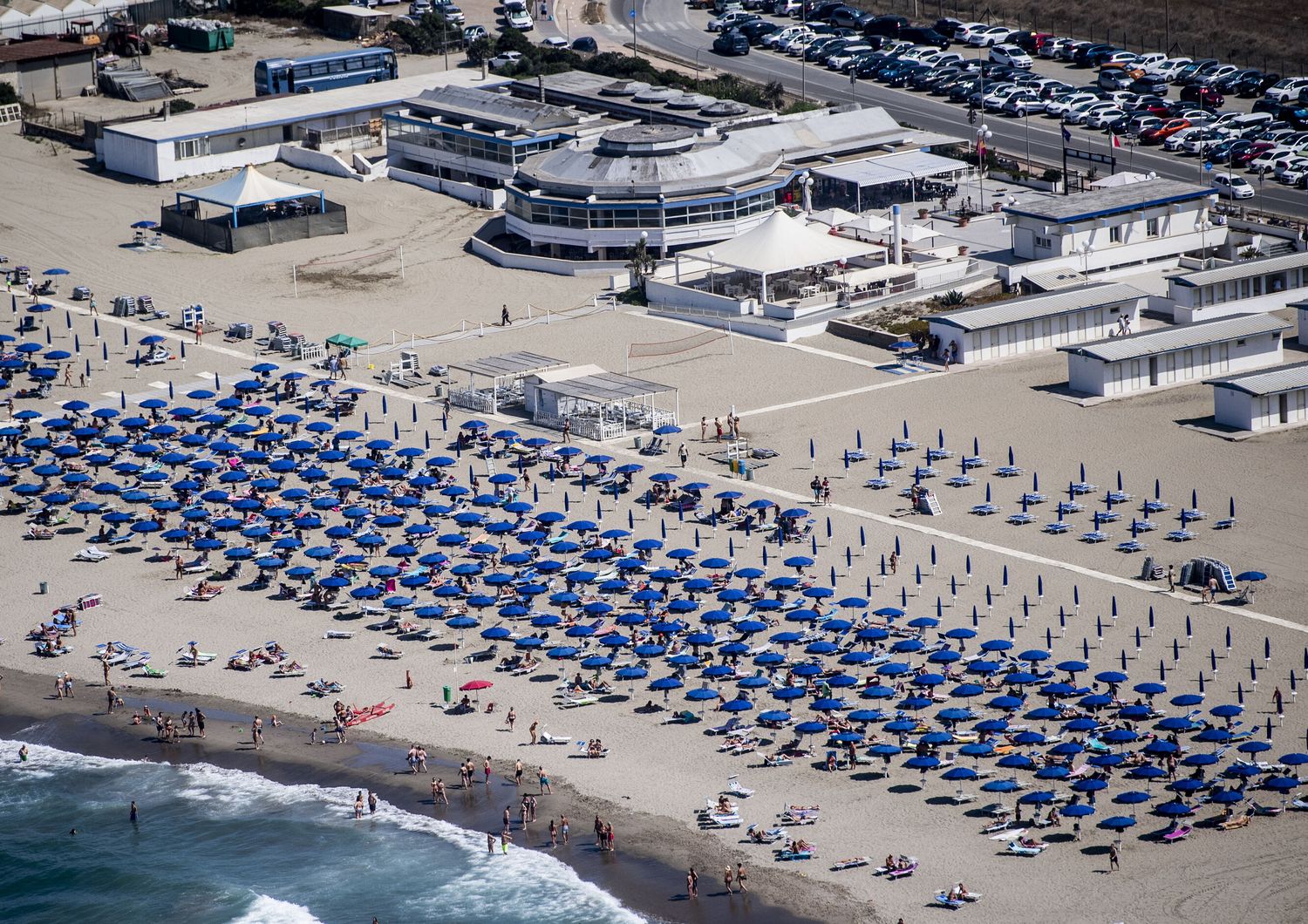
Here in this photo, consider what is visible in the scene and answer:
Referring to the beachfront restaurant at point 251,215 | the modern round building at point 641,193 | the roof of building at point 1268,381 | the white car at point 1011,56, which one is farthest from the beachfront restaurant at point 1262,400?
the white car at point 1011,56

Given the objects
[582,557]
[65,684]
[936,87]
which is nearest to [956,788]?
[582,557]

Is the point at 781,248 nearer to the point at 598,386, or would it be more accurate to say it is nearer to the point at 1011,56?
the point at 598,386

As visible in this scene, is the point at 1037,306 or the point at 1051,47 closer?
the point at 1037,306

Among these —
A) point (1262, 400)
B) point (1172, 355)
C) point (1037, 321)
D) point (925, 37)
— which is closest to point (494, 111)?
point (925, 37)

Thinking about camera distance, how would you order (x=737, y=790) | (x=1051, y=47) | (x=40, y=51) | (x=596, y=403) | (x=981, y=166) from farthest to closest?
1. (x=1051, y=47)
2. (x=40, y=51)
3. (x=981, y=166)
4. (x=596, y=403)
5. (x=737, y=790)

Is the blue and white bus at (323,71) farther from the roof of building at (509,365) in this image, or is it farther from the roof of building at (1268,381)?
the roof of building at (1268,381)

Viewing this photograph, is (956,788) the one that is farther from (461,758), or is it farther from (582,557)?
(582,557)
